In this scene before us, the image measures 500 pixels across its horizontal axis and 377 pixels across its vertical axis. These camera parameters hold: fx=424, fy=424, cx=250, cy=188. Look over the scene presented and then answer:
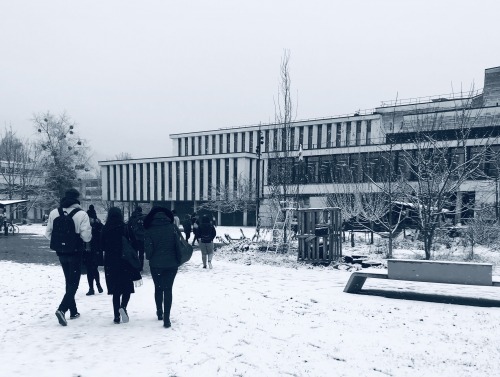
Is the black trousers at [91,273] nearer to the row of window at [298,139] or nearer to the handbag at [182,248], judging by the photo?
the handbag at [182,248]

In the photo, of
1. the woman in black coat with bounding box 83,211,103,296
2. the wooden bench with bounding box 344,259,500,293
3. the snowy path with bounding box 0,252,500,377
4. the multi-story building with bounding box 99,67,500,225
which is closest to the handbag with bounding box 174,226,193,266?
the snowy path with bounding box 0,252,500,377

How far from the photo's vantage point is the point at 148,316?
670 cm

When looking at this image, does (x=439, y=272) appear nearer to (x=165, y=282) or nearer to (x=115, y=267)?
(x=165, y=282)

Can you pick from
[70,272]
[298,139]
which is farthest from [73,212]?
[298,139]

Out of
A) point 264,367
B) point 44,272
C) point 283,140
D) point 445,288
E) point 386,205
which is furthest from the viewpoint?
point 386,205

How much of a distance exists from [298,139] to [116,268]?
217ft

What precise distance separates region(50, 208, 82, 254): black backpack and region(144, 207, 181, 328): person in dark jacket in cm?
102

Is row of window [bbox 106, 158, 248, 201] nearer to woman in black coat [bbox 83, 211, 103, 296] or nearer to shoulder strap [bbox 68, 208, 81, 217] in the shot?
woman in black coat [bbox 83, 211, 103, 296]

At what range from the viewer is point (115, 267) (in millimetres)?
6094

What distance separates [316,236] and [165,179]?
56741mm

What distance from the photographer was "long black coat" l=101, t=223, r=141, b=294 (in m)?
6.08

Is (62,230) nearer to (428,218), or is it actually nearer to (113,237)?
(113,237)

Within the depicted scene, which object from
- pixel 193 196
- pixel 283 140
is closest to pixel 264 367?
pixel 283 140

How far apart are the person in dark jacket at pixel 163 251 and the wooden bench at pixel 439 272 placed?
14.3ft
